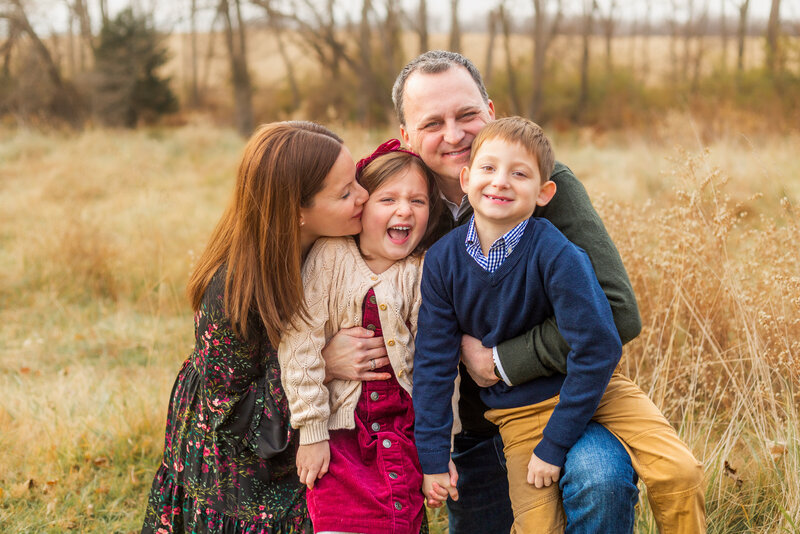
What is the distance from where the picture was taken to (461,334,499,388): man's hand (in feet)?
6.52

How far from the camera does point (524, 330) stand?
196 cm

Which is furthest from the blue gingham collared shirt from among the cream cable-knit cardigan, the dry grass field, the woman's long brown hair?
the dry grass field

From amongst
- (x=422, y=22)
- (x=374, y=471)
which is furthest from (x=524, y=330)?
A: (x=422, y=22)

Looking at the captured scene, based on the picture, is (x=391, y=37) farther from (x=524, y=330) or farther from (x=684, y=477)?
(x=684, y=477)

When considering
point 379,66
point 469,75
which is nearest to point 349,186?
point 469,75

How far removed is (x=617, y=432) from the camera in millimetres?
1916

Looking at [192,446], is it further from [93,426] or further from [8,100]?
[8,100]

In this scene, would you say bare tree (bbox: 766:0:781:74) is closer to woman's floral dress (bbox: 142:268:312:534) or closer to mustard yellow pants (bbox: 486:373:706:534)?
mustard yellow pants (bbox: 486:373:706:534)

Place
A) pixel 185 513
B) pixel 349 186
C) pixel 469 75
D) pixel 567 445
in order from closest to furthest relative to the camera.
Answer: pixel 567 445
pixel 349 186
pixel 185 513
pixel 469 75

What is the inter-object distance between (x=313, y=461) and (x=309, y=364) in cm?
A: 29

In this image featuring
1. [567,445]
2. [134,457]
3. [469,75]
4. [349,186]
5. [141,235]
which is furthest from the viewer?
[141,235]

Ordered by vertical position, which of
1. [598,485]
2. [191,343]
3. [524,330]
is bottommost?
[191,343]

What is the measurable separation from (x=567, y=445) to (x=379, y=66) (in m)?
18.7

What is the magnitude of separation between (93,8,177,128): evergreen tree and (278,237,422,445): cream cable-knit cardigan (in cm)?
1847
